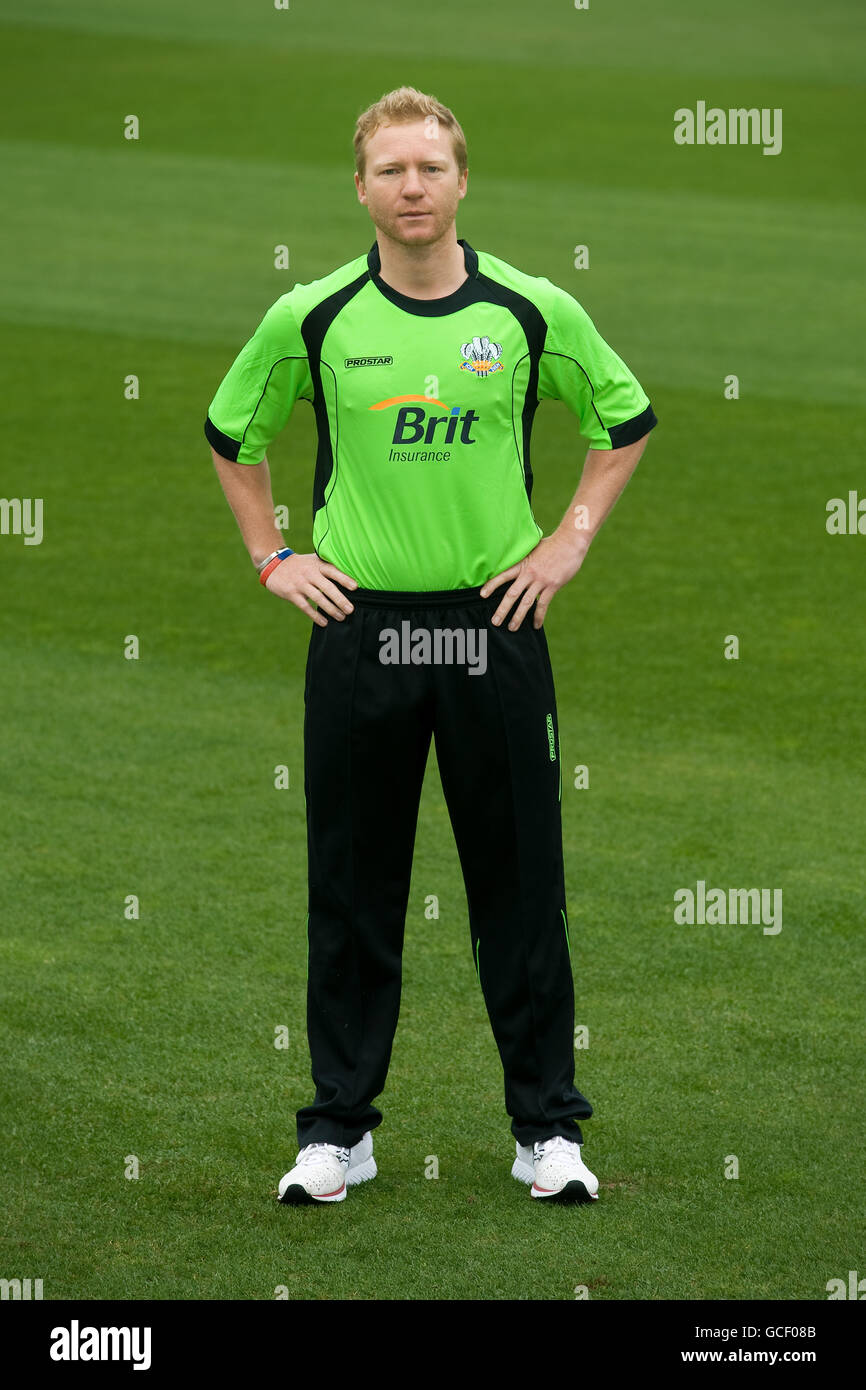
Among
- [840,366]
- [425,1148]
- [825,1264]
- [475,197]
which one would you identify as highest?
[475,197]

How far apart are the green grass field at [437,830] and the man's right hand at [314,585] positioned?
1.36 m

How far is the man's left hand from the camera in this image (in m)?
4.12

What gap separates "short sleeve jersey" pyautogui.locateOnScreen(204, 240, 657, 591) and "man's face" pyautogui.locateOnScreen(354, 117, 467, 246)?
0.14 metres

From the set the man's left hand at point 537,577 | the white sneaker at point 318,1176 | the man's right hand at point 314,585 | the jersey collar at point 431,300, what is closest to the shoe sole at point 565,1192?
the white sneaker at point 318,1176

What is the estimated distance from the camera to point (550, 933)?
435 cm

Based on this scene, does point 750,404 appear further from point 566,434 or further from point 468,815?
point 468,815

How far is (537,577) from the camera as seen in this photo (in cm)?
416

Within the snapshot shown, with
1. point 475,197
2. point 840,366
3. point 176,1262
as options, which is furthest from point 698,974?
point 475,197

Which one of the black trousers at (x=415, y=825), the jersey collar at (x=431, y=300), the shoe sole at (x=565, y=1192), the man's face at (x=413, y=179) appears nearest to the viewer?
the man's face at (x=413, y=179)

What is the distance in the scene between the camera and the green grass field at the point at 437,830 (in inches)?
167

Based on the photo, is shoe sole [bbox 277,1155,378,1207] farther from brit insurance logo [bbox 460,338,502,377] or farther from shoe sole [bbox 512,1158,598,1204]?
brit insurance logo [bbox 460,338,502,377]

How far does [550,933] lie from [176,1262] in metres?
1.10

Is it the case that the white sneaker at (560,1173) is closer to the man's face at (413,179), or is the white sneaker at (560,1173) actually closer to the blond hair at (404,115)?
the man's face at (413,179)

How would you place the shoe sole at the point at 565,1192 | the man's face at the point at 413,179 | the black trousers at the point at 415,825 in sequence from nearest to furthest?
the man's face at the point at 413,179, the black trousers at the point at 415,825, the shoe sole at the point at 565,1192
